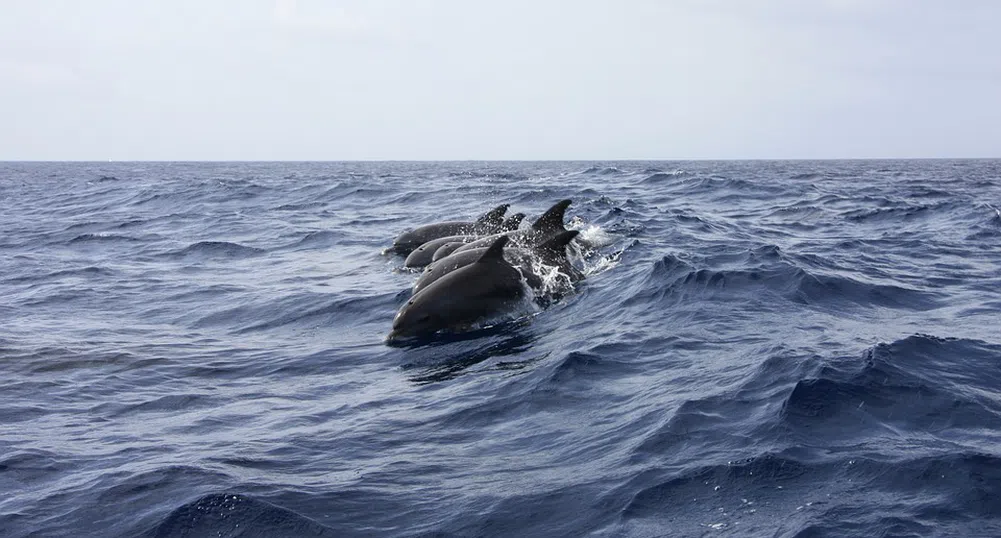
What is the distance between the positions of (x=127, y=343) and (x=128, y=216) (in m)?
23.9

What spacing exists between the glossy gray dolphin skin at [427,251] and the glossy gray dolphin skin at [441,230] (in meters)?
1.18

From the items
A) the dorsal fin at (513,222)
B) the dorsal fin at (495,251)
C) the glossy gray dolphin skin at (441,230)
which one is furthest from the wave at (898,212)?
the dorsal fin at (495,251)

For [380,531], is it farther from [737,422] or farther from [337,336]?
[337,336]

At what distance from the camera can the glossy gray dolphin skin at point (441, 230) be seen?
20688 millimetres

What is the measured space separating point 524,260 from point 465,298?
222 centimetres

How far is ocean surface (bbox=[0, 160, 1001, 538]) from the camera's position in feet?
22.3

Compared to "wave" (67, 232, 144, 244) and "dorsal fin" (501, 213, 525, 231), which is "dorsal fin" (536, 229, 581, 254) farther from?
"wave" (67, 232, 144, 244)

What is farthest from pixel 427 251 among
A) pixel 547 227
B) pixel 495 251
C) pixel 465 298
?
pixel 465 298

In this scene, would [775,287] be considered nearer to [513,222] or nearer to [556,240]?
[556,240]

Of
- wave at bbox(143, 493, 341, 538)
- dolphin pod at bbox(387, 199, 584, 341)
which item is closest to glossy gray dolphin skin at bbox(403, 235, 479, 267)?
dolphin pod at bbox(387, 199, 584, 341)

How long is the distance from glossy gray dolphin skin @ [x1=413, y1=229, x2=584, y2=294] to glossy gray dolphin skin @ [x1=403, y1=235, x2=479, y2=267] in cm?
312

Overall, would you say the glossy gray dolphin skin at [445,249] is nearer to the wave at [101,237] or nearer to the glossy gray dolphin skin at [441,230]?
the glossy gray dolphin skin at [441,230]

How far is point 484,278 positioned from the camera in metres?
13.7

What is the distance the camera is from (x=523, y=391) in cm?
985
